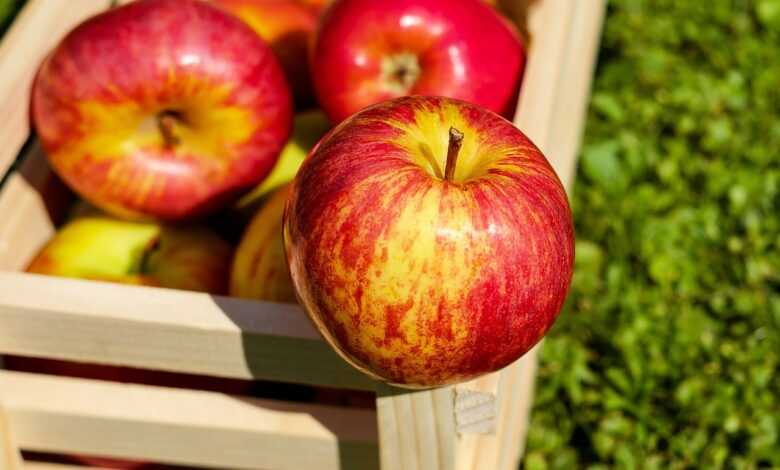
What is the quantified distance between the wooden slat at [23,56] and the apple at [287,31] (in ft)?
0.96

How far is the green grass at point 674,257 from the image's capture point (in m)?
1.94

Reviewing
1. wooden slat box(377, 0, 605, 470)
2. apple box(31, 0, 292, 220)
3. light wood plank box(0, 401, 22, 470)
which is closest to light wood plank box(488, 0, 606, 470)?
wooden slat box(377, 0, 605, 470)

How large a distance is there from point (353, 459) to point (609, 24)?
75.7 inches

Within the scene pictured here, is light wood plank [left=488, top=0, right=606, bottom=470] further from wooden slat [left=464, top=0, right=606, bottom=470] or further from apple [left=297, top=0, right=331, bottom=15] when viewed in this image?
apple [left=297, top=0, right=331, bottom=15]

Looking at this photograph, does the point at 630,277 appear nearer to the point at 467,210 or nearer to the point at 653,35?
the point at 653,35

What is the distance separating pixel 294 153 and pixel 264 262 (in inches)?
12.0

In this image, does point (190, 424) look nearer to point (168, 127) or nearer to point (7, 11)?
point (168, 127)

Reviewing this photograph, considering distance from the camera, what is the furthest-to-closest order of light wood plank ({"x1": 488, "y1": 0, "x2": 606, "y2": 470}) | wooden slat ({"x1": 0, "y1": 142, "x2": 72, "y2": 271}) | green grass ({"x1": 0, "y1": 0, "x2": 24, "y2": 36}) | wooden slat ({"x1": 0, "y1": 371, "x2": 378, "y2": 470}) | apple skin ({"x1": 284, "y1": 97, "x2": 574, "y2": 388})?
green grass ({"x1": 0, "y1": 0, "x2": 24, "y2": 36}), wooden slat ({"x1": 0, "y1": 142, "x2": 72, "y2": 271}), light wood plank ({"x1": 488, "y1": 0, "x2": 606, "y2": 470}), wooden slat ({"x1": 0, "y1": 371, "x2": 378, "y2": 470}), apple skin ({"x1": 284, "y1": 97, "x2": 574, "y2": 388})

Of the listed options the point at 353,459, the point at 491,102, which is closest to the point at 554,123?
the point at 491,102

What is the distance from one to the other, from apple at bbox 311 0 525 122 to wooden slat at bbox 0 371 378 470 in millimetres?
462

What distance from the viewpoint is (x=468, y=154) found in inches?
44.1

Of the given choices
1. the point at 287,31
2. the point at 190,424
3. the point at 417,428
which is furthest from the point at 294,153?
the point at 417,428

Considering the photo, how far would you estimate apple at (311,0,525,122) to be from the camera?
1.46m

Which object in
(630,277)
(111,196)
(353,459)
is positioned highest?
(111,196)
